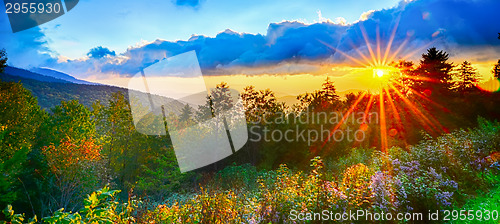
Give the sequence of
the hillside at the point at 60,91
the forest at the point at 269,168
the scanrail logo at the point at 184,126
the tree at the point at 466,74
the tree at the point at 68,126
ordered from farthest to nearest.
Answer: the hillside at the point at 60,91 < the tree at the point at 466,74 < the tree at the point at 68,126 < the scanrail logo at the point at 184,126 < the forest at the point at 269,168

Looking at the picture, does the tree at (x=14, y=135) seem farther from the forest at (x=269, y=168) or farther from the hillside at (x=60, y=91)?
the hillside at (x=60, y=91)

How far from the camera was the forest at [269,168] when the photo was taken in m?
4.68

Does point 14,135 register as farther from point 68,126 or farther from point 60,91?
point 60,91

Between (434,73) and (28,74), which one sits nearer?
(434,73)

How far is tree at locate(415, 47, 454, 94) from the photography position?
3381cm

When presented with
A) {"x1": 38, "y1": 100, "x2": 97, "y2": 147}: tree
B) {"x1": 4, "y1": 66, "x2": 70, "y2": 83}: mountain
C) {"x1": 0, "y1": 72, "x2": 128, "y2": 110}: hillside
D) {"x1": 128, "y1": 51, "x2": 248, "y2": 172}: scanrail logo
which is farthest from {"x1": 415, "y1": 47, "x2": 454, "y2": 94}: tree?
{"x1": 4, "y1": 66, "x2": 70, "y2": 83}: mountain

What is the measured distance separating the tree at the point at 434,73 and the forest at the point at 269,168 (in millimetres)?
1892

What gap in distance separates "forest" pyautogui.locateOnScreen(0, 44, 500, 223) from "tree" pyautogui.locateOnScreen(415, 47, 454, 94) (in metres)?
1.89

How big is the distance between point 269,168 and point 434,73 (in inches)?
1156

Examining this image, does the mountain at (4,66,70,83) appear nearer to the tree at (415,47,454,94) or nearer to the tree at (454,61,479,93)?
the tree at (415,47,454,94)

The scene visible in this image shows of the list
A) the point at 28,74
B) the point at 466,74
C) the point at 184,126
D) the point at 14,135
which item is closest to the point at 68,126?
the point at 14,135

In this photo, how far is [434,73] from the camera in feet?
112

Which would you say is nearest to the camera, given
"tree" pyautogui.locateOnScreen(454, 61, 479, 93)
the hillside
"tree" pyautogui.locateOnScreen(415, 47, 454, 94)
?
"tree" pyautogui.locateOnScreen(415, 47, 454, 94)

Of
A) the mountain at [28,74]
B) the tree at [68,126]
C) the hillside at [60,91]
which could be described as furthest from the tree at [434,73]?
the mountain at [28,74]
